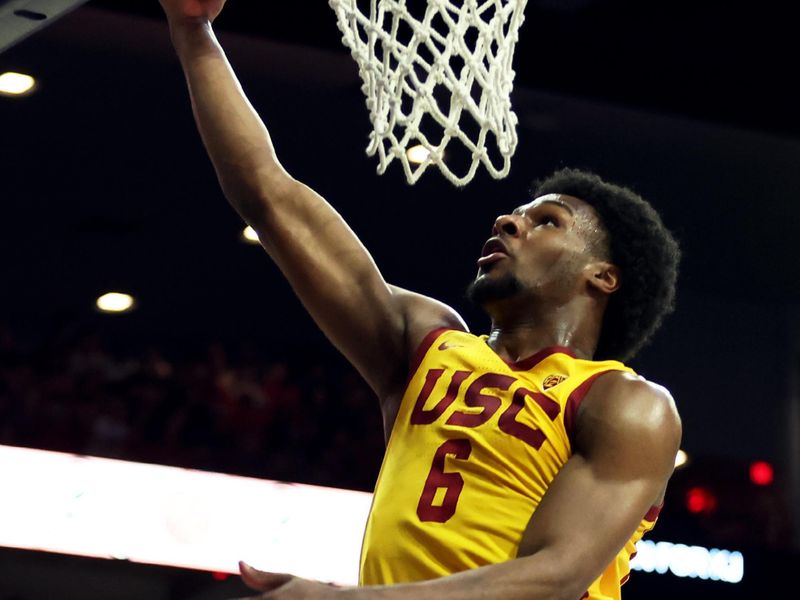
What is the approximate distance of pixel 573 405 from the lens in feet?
9.18

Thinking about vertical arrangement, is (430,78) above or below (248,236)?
above

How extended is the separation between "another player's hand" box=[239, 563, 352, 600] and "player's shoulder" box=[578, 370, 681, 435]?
647 millimetres

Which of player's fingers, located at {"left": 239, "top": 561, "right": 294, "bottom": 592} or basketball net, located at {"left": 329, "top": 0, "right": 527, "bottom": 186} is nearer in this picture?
player's fingers, located at {"left": 239, "top": 561, "right": 294, "bottom": 592}

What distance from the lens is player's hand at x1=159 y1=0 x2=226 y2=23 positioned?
304 cm

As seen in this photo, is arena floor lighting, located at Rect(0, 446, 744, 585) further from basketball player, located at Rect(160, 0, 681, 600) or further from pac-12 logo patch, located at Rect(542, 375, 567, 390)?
pac-12 logo patch, located at Rect(542, 375, 567, 390)

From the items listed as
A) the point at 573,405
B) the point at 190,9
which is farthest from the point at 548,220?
the point at 190,9

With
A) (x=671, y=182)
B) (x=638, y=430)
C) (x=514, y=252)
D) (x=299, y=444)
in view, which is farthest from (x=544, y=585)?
(x=671, y=182)

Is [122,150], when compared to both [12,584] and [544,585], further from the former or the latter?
[544,585]

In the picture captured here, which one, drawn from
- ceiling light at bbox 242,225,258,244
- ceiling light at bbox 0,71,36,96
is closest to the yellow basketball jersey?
ceiling light at bbox 0,71,36,96

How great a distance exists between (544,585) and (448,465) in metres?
0.35

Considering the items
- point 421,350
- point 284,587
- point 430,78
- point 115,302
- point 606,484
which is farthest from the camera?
point 115,302

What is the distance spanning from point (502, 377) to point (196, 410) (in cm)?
620

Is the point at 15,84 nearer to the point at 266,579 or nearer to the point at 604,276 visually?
the point at 604,276

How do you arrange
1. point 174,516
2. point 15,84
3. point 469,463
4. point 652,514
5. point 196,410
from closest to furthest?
1. point 469,463
2. point 652,514
3. point 174,516
4. point 196,410
5. point 15,84
